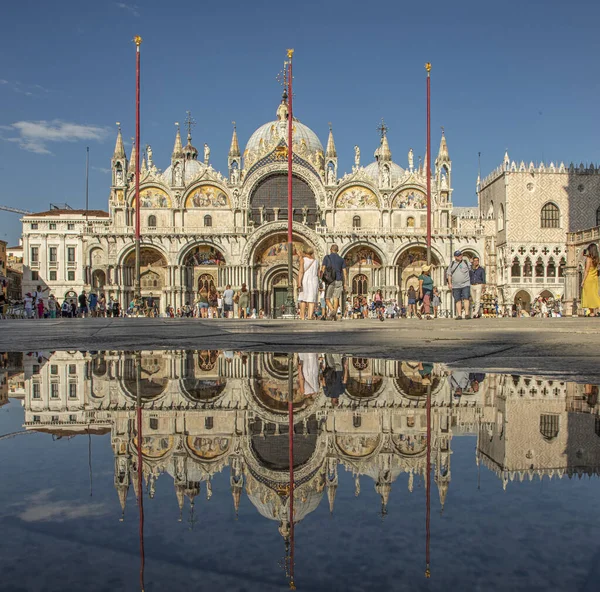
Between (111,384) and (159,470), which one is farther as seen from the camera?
(111,384)

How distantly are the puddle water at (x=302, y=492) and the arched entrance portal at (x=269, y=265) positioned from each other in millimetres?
30194

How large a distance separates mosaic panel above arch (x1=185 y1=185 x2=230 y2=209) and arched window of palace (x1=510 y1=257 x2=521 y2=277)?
16.9m

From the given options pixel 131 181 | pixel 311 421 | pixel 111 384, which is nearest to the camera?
pixel 311 421

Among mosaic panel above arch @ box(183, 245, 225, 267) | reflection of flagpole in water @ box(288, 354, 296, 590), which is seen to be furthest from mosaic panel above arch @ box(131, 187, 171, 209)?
reflection of flagpole in water @ box(288, 354, 296, 590)

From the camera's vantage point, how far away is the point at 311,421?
1.76 m

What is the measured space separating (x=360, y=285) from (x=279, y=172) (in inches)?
286

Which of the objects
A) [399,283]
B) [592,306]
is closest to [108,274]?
[399,283]

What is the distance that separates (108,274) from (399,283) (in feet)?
48.9

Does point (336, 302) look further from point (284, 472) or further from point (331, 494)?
point (331, 494)

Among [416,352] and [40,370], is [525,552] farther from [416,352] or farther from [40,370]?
[416,352]

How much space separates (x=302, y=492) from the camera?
1111mm

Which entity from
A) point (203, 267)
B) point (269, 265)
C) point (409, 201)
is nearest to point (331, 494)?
point (269, 265)

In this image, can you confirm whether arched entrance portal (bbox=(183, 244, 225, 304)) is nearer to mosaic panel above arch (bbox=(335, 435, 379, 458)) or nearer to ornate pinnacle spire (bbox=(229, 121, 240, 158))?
ornate pinnacle spire (bbox=(229, 121, 240, 158))

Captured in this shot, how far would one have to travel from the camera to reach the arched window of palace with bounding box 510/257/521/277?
1443 inches
